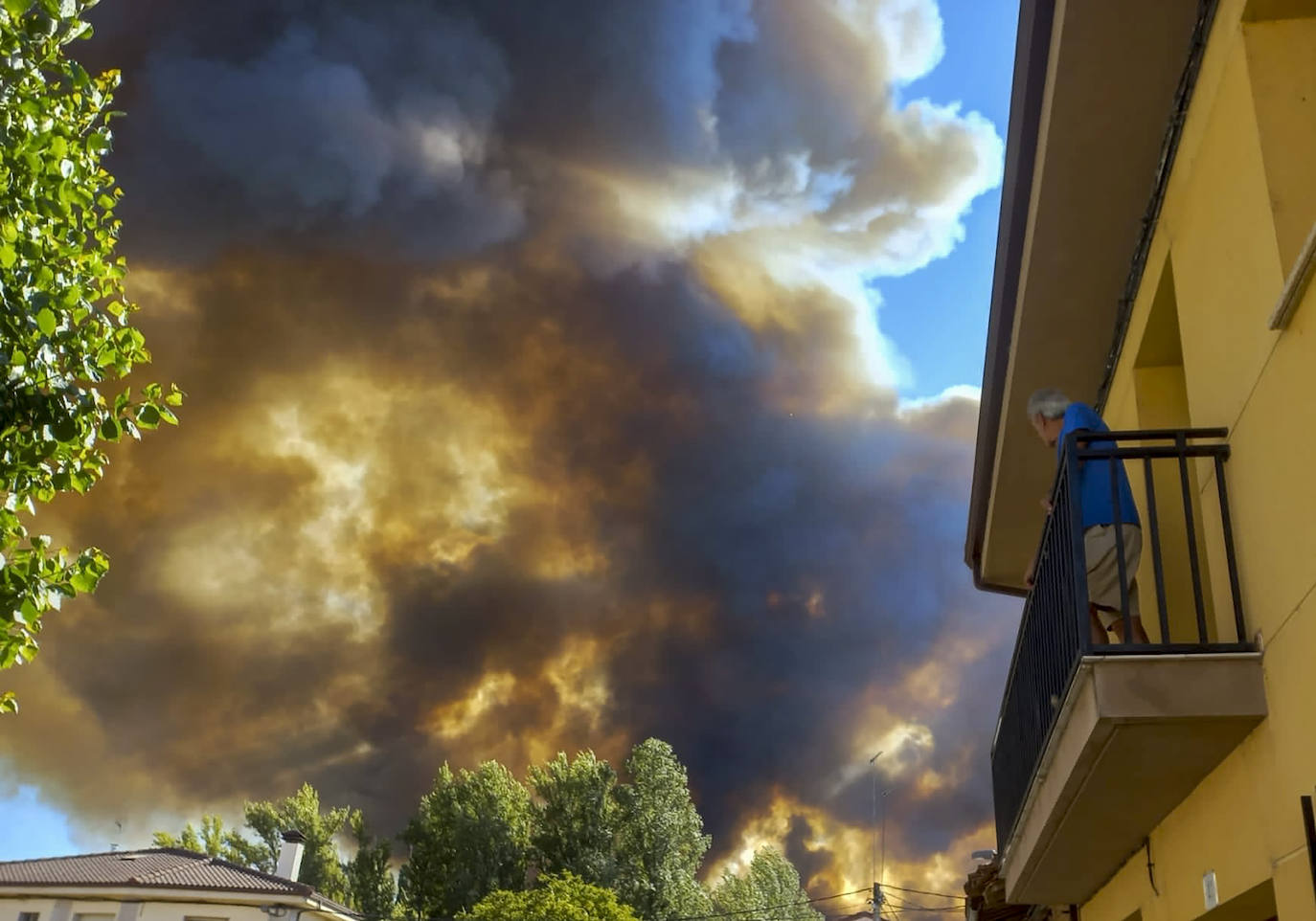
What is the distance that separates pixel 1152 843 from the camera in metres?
6.48

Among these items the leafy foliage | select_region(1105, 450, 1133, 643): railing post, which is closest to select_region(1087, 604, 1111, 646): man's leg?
select_region(1105, 450, 1133, 643): railing post

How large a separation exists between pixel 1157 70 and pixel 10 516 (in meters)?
5.73

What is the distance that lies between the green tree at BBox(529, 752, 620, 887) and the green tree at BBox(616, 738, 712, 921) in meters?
0.52

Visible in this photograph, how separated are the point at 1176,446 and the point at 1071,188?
252 cm

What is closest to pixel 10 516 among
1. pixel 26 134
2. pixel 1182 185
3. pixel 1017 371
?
pixel 26 134

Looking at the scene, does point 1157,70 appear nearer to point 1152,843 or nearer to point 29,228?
point 1152,843

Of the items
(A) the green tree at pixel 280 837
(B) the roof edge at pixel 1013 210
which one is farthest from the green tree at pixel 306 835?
(B) the roof edge at pixel 1013 210

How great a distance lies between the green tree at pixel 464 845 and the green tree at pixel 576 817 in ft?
2.73

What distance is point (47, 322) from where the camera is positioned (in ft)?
17.5

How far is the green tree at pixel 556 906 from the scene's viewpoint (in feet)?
101

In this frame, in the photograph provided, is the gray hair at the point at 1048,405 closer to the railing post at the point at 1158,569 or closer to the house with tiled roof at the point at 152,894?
the railing post at the point at 1158,569

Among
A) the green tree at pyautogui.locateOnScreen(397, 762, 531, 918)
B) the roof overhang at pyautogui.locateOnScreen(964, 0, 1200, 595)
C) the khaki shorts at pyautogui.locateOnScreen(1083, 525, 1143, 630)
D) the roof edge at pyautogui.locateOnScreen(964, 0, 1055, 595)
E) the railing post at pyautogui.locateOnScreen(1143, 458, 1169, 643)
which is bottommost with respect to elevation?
the railing post at pyautogui.locateOnScreen(1143, 458, 1169, 643)

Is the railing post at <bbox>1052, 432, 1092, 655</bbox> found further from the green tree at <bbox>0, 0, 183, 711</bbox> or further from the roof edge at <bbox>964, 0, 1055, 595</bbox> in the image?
the green tree at <bbox>0, 0, 183, 711</bbox>

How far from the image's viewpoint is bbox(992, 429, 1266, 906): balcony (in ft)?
15.4
